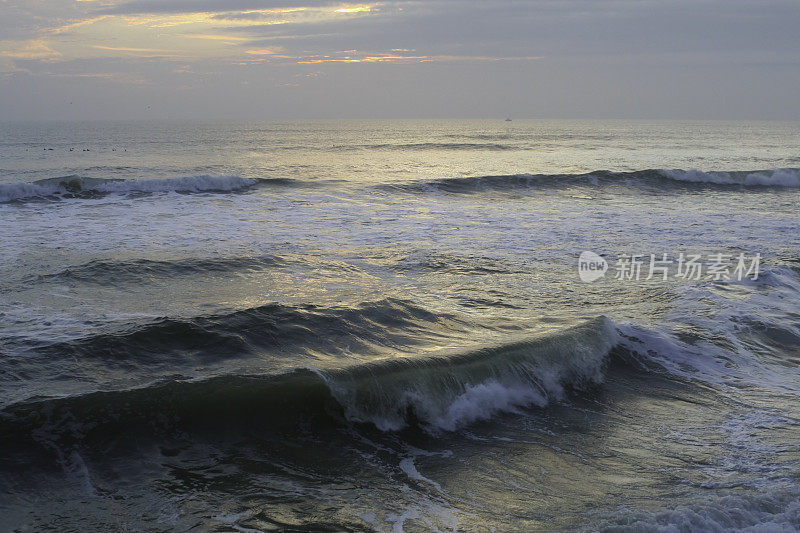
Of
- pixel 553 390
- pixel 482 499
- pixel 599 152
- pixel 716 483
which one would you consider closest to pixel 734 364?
pixel 553 390

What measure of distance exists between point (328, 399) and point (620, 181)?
82.6 feet

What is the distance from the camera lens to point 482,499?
4594mm

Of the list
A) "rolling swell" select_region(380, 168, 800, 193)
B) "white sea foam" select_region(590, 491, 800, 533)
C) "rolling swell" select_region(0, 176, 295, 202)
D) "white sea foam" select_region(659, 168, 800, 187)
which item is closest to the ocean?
"white sea foam" select_region(590, 491, 800, 533)

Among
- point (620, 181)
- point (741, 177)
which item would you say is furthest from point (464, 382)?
point (741, 177)

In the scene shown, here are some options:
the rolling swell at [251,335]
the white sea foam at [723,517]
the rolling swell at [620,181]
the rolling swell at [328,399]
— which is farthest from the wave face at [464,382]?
the rolling swell at [620,181]

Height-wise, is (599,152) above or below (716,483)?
above

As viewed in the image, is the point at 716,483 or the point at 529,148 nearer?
the point at 716,483

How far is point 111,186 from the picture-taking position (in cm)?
2231

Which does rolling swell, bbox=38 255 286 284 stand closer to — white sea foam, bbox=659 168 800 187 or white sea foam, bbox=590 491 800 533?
white sea foam, bbox=590 491 800 533

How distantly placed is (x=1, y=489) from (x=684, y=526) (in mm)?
4867

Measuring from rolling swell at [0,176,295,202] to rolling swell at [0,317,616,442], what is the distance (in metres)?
17.6

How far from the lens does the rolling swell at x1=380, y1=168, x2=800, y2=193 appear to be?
25484 mm

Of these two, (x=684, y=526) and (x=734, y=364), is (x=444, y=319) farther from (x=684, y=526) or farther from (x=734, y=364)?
(x=684, y=526)

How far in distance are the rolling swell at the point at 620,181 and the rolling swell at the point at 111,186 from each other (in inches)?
233
